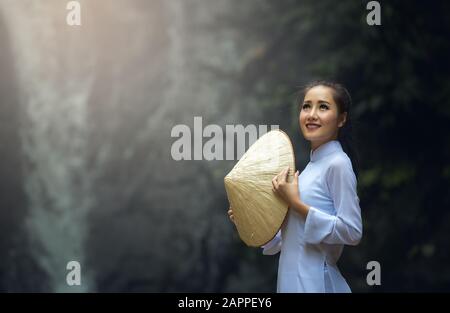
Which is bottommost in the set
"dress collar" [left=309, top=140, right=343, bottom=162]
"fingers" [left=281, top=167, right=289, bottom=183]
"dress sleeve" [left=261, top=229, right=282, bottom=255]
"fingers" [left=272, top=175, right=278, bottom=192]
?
"dress sleeve" [left=261, top=229, right=282, bottom=255]

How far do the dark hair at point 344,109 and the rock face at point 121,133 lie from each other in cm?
316

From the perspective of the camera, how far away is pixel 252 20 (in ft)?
16.6


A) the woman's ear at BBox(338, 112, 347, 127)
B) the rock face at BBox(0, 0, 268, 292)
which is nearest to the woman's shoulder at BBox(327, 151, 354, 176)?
the woman's ear at BBox(338, 112, 347, 127)

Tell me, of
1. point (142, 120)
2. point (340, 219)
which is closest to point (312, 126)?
point (340, 219)

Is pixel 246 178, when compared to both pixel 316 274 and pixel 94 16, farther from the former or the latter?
pixel 94 16

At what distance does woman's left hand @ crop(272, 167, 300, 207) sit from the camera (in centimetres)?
161

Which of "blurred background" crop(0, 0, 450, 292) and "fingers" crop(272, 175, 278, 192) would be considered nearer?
"fingers" crop(272, 175, 278, 192)

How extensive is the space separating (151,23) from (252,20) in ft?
2.44

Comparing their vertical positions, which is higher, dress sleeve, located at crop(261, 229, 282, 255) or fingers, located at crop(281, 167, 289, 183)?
fingers, located at crop(281, 167, 289, 183)

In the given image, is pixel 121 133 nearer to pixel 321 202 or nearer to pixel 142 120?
pixel 142 120

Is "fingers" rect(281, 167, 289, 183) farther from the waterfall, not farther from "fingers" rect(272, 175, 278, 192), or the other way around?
the waterfall

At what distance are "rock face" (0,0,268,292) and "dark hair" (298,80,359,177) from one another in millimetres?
3162

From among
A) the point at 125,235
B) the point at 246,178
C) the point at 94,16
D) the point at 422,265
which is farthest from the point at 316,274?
the point at 94,16

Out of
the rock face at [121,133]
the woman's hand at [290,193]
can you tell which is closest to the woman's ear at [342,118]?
the woman's hand at [290,193]
